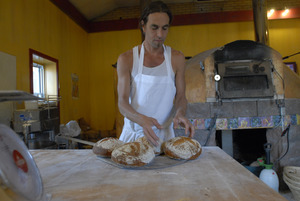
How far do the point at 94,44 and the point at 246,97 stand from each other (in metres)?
5.09

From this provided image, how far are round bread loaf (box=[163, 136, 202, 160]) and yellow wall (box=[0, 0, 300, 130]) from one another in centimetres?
343

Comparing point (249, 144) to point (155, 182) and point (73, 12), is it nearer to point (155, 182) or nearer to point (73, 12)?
point (155, 182)

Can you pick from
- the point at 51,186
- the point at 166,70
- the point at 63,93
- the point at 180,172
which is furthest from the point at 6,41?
the point at 180,172

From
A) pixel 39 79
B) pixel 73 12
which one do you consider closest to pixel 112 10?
pixel 73 12

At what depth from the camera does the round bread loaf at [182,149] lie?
3.34ft

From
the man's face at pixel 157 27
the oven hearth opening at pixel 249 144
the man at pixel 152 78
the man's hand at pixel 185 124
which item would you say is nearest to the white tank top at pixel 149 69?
the man at pixel 152 78

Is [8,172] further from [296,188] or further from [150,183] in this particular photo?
[296,188]

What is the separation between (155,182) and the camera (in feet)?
2.49

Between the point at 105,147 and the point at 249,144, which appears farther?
the point at 249,144

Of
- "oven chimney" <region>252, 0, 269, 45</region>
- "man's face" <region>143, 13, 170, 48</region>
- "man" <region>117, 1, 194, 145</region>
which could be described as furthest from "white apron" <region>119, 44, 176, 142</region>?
"oven chimney" <region>252, 0, 269, 45</region>

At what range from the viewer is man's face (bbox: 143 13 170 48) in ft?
4.25

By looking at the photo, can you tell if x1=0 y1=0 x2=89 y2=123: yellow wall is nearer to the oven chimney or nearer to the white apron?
the white apron

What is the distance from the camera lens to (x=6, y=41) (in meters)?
3.22

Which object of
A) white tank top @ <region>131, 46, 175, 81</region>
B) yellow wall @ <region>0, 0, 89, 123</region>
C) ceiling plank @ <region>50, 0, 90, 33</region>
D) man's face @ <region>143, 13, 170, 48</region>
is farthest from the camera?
ceiling plank @ <region>50, 0, 90, 33</region>
